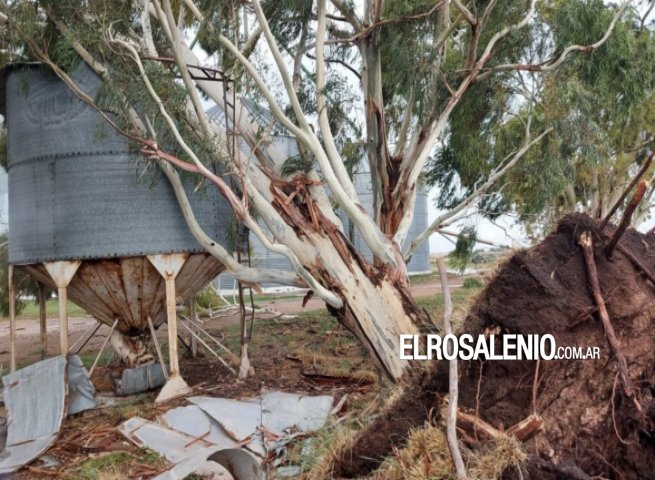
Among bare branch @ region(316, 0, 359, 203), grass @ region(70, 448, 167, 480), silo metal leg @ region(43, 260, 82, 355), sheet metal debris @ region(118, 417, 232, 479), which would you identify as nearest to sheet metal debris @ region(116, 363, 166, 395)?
silo metal leg @ region(43, 260, 82, 355)

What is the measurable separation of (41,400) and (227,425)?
2619mm

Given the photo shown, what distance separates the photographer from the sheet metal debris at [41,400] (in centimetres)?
718

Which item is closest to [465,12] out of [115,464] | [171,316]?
[171,316]

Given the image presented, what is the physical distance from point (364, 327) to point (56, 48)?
587 centimetres

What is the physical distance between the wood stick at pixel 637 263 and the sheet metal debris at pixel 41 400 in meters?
6.20

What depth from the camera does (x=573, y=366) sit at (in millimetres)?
3494

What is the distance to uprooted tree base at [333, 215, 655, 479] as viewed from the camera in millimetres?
→ 3416

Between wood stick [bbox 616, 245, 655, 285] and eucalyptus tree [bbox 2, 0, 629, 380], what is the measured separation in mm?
3454

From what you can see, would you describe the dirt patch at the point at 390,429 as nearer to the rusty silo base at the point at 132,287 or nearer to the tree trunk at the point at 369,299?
the tree trunk at the point at 369,299

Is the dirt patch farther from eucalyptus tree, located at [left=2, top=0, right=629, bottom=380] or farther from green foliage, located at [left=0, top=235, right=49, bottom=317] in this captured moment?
green foliage, located at [left=0, top=235, right=49, bottom=317]

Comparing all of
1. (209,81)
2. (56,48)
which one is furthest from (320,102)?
(56,48)

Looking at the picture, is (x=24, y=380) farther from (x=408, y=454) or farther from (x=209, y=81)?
(x=408, y=454)

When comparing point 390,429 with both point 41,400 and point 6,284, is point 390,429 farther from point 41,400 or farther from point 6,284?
point 6,284

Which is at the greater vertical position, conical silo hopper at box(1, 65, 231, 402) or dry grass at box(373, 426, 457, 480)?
conical silo hopper at box(1, 65, 231, 402)
